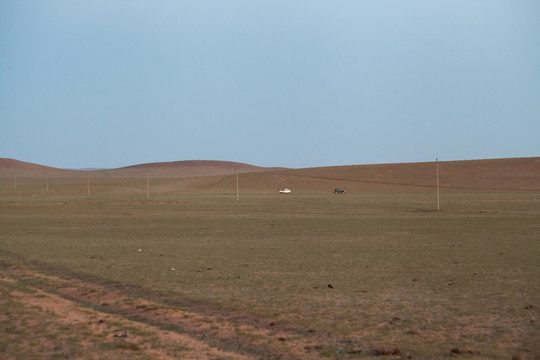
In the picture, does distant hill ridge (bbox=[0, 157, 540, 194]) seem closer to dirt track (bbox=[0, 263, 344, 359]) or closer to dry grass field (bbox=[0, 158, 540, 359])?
dry grass field (bbox=[0, 158, 540, 359])

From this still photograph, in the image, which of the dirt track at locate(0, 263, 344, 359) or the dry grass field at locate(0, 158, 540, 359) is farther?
the dry grass field at locate(0, 158, 540, 359)

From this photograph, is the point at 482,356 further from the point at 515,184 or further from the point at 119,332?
the point at 515,184

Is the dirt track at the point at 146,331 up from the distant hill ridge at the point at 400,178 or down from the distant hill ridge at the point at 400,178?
down

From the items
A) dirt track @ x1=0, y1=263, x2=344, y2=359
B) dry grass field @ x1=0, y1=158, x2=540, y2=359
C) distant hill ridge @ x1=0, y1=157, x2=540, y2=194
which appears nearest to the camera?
dirt track @ x1=0, y1=263, x2=344, y2=359

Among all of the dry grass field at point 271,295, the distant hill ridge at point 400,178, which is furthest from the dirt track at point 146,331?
the distant hill ridge at point 400,178

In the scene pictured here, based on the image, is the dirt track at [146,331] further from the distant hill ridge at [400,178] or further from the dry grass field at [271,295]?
the distant hill ridge at [400,178]

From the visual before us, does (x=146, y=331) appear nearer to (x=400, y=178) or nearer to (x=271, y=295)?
(x=271, y=295)

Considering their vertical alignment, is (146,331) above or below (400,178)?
below

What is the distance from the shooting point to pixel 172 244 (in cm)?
2241

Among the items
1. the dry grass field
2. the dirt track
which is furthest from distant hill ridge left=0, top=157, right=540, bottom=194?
the dirt track

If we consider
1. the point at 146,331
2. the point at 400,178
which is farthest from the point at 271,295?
the point at 400,178

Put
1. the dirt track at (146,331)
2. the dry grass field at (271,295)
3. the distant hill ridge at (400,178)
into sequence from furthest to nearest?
the distant hill ridge at (400,178) < the dry grass field at (271,295) < the dirt track at (146,331)

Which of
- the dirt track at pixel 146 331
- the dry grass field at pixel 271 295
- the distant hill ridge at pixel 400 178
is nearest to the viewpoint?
the dirt track at pixel 146 331

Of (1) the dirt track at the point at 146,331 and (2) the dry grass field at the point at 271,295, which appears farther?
(2) the dry grass field at the point at 271,295
